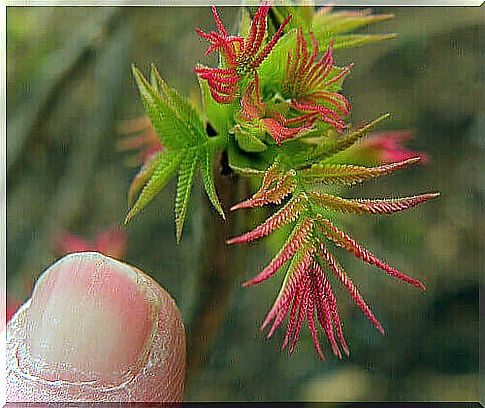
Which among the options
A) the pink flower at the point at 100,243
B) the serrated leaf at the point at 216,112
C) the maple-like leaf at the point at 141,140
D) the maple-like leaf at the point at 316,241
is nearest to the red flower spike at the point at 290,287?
the maple-like leaf at the point at 316,241

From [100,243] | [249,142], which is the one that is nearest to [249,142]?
[249,142]

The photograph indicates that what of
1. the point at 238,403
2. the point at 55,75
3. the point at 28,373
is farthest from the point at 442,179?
the point at 28,373

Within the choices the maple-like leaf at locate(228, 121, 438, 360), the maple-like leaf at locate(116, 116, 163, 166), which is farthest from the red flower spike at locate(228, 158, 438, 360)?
the maple-like leaf at locate(116, 116, 163, 166)

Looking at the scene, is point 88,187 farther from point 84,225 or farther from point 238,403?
point 238,403

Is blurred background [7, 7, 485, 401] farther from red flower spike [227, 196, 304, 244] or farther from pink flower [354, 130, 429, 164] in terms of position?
red flower spike [227, 196, 304, 244]

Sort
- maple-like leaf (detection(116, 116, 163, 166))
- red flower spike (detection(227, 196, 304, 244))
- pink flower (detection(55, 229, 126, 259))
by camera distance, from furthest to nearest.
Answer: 1. pink flower (detection(55, 229, 126, 259))
2. maple-like leaf (detection(116, 116, 163, 166))
3. red flower spike (detection(227, 196, 304, 244))
